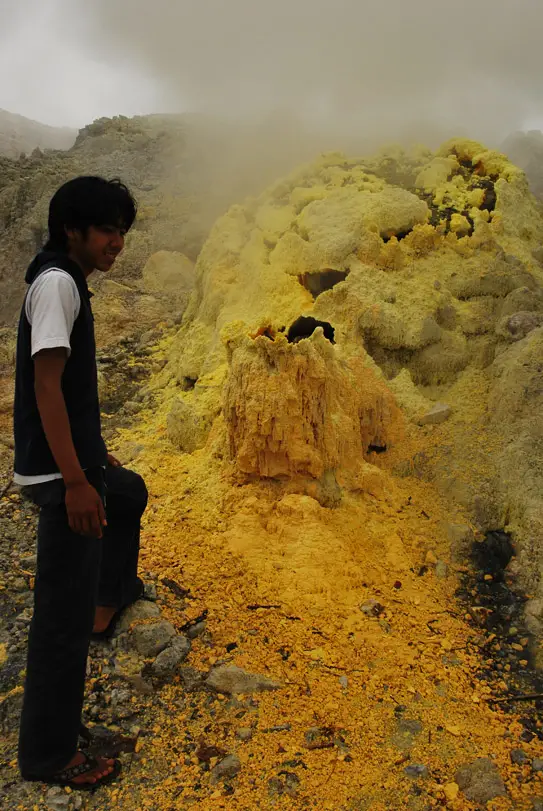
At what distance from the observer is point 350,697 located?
8.64 feet

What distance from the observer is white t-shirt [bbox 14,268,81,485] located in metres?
1.86

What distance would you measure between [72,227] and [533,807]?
2.62 meters

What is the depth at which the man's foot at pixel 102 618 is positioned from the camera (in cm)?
287

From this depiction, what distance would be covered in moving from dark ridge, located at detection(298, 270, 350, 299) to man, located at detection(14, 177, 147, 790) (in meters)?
3.28

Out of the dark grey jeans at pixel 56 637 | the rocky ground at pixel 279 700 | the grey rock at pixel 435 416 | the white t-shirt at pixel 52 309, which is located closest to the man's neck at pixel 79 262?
the white t-shirt at pixel 52 309

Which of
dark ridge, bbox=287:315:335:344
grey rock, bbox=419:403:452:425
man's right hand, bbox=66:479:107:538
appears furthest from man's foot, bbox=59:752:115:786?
grey rock, bbox=419:403:452:425

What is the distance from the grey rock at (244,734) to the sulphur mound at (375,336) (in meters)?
1.58

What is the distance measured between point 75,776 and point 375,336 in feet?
12.2

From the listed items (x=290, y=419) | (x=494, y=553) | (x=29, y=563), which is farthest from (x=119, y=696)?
(x=494, y=553)

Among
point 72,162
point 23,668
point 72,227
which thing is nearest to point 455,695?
point 23,668

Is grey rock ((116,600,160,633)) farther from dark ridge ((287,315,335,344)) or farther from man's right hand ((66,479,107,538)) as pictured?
dark ridge ((287,315,335,344))

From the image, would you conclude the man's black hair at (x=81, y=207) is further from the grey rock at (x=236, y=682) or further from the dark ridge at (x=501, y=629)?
the dark ridge at (x=501, y=629)

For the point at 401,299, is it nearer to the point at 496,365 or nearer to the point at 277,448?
the point at 496,365

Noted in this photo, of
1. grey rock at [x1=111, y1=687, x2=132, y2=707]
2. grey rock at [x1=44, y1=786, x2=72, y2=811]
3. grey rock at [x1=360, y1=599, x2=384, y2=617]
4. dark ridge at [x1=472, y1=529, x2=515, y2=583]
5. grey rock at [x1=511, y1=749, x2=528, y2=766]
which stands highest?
dark ridge at [x1=472, y1=529, x2=515, y2=583]
